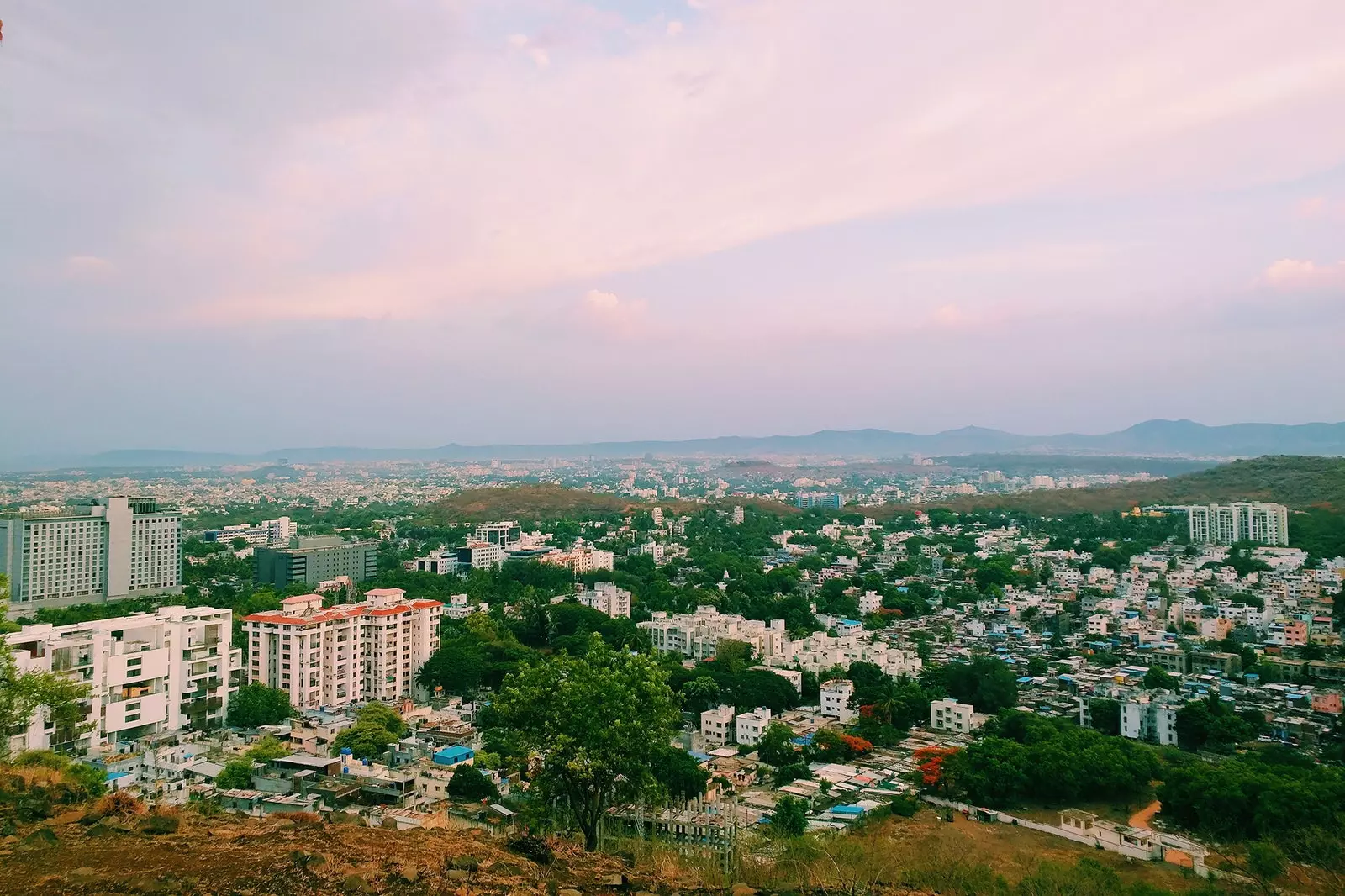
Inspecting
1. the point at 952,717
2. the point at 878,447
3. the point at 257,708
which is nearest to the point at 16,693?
the point at 257,708

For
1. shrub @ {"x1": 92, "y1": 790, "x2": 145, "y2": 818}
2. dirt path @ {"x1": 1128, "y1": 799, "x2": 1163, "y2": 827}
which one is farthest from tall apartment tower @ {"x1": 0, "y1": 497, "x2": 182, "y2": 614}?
dirt path @ {"x1": 1128, "y1": 799, "x2": 1163, "y2": 827}

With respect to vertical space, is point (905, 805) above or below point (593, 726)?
below

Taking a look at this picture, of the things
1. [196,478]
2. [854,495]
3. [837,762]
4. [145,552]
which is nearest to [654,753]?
[837,762]

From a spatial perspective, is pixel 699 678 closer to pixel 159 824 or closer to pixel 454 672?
pixel 454 672

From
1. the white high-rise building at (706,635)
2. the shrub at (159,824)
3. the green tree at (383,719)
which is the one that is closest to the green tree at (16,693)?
the shrub at (159,824)

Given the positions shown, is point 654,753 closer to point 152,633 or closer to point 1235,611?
point 152,633

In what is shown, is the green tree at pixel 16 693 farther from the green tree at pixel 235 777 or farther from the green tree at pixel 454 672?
the green tree at pixel 454 672
